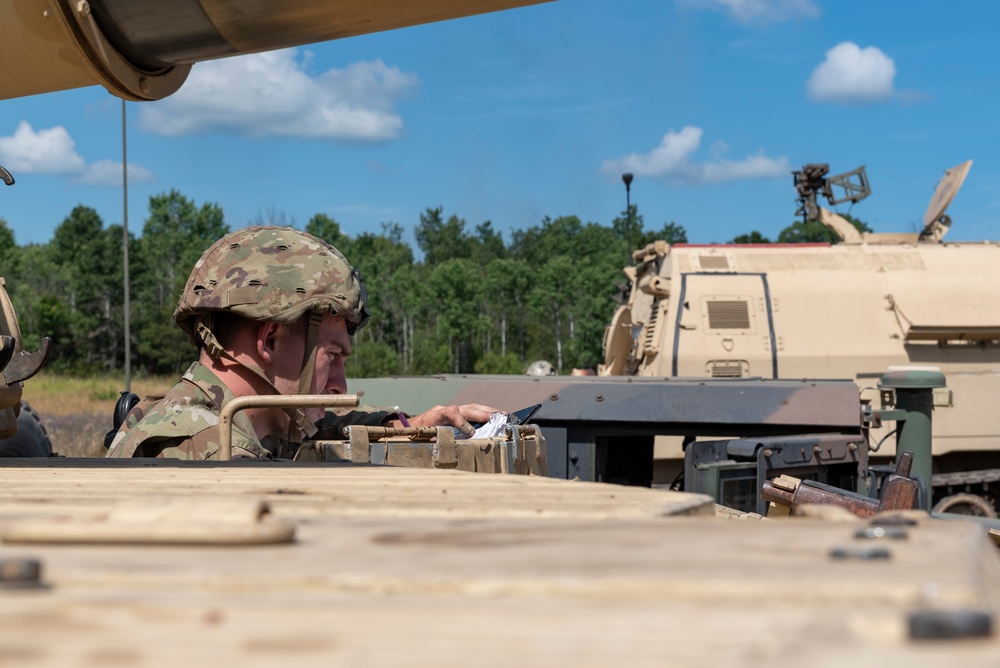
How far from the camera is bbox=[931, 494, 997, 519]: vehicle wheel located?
11.7 metres

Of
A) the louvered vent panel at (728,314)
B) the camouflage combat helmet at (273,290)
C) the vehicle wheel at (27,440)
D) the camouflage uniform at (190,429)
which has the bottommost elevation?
the vehicle wheel at (27,440)

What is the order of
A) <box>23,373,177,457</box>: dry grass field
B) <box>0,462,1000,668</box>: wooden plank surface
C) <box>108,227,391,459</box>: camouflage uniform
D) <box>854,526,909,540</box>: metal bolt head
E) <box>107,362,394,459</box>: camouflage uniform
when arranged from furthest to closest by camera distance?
<box>23,373,177,457</box>: dry grass field, <box>108,227,391,459</box>: camouflage uniform, <box>107,362,394,459</box>: camouflage uniform, <box>854,526,909,540</box>: metal bolt head, <box>0,462,1000,668</box>: wooden plank surface

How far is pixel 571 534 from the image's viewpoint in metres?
1.42

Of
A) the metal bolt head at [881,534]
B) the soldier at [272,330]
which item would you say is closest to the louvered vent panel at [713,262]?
the soldier at [272,330]

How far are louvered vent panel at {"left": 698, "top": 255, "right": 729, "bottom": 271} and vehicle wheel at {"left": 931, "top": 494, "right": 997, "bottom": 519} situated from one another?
295 cm

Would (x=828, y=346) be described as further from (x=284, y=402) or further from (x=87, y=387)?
(x=87, y=387)

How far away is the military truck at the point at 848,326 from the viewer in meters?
11.8

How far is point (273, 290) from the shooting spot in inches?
166

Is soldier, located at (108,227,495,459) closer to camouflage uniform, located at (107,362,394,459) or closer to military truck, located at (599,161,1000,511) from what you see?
camouflage uniform, located at (107,362,394,459)

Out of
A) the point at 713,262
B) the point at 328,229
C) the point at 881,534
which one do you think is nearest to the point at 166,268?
the point at 328,229

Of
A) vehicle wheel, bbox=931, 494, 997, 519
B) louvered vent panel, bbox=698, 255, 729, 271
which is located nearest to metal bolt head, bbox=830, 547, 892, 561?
vehicle wheel, bbox=931, 494, 997, 519

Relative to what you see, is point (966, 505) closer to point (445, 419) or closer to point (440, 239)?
point (445, 419)

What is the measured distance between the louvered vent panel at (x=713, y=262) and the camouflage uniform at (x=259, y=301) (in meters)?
8.28

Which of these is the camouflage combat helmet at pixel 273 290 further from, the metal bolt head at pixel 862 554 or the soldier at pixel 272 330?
the metal bolt head at pixel 862 554
